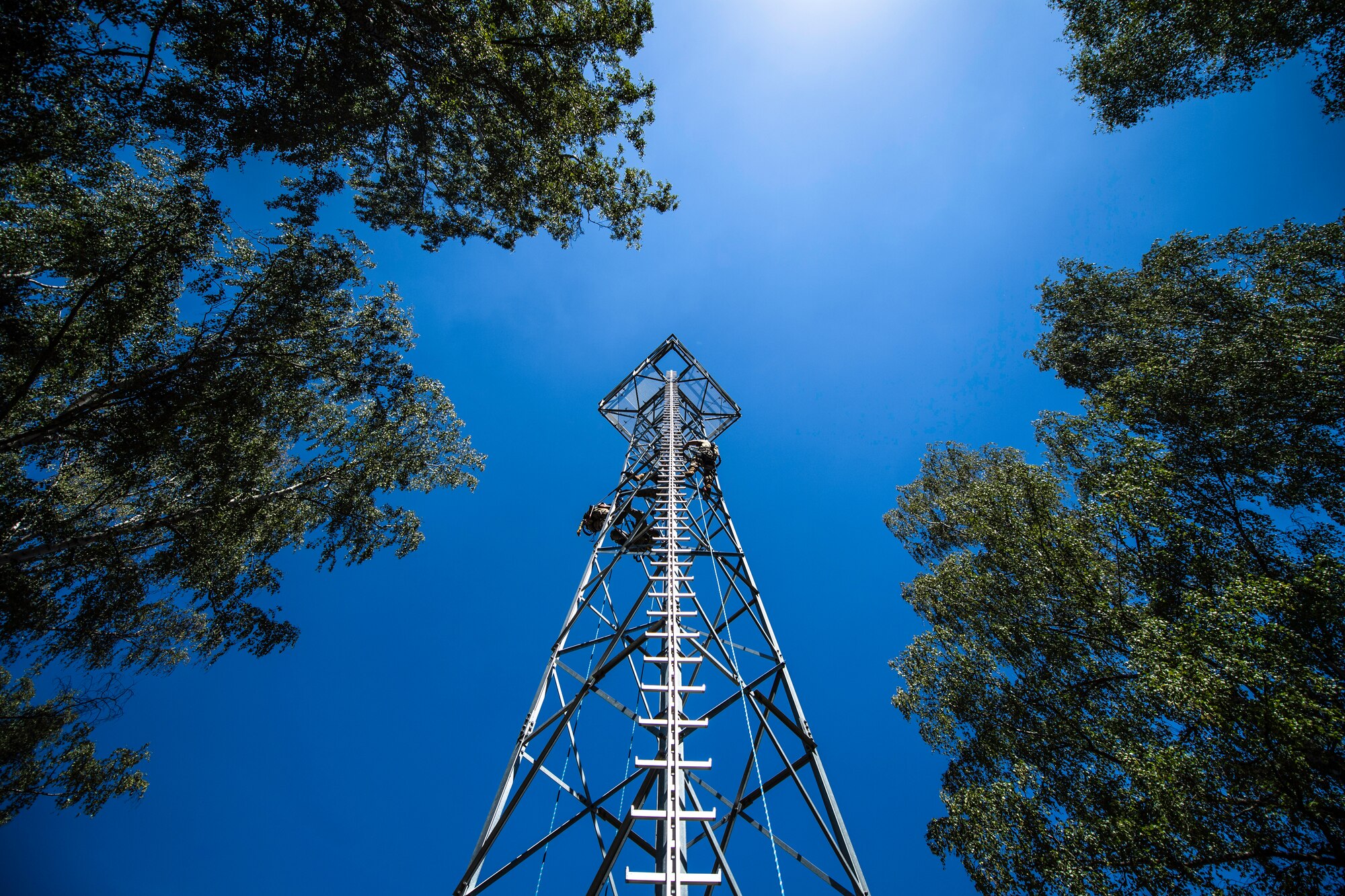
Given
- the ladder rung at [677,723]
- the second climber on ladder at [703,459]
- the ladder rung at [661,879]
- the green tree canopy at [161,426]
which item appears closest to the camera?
the ladder rung at [661,879]

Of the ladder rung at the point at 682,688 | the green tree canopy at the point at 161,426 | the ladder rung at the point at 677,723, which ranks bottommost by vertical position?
the ladder rung at the point at 677,723

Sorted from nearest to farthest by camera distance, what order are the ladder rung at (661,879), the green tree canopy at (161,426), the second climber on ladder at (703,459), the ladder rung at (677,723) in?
the ladder rung at (661,879) < the ladder rung at (677,723) < the green tree canopy at (161,426) < the second climber on ladder at (703,459)

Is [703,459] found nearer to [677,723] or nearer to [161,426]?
[677,723]

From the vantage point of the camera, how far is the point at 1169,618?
6.80m

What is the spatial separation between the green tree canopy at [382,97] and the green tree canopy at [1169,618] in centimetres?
1015

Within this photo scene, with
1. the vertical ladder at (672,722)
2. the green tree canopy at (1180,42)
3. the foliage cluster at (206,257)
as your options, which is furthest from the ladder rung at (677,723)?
the green tree canopy at (1180,42)

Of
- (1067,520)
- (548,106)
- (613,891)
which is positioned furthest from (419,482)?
(1067,520)

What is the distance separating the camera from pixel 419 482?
11625 mm

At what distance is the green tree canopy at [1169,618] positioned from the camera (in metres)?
5.13

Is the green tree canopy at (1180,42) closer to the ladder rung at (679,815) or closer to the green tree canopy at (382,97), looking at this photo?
the green tree canopy at (382,97)

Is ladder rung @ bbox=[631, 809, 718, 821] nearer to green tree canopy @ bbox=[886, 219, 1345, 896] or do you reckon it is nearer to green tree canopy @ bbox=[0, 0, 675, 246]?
green tree canopy @ bbox=[886, 219, 1345, 896]

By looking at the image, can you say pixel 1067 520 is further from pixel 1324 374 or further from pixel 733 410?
pixel 733 410

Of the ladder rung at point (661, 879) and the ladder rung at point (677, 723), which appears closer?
the ladder rung at point (661, 879)

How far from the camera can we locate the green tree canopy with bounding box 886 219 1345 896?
5.13 m
